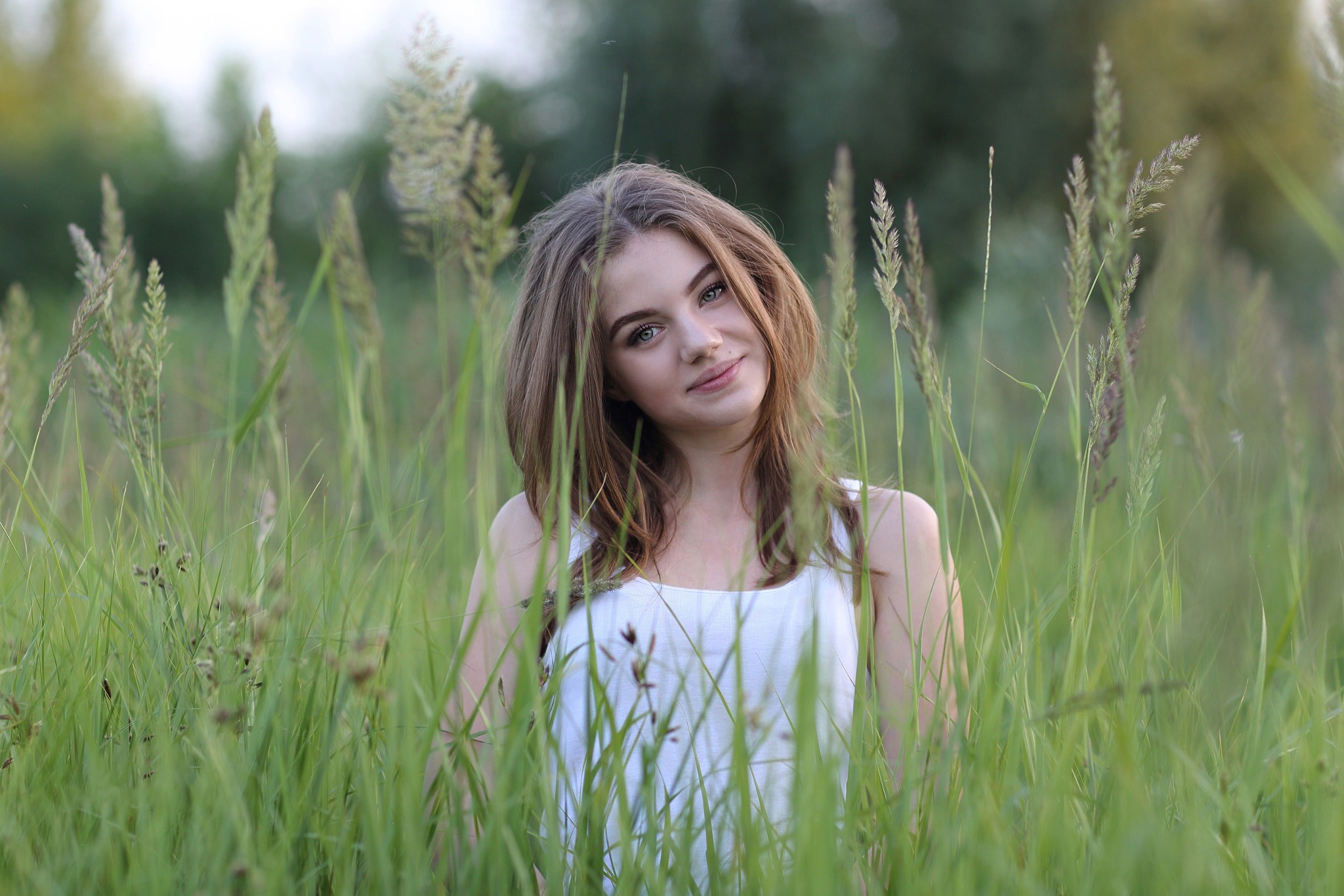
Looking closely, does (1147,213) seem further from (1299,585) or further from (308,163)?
(308,163)

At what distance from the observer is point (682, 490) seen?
1.84 m

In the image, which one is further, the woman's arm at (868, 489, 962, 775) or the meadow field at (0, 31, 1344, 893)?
the woman's arm at (868, 489, 962, 775)

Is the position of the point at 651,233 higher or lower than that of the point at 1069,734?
higher

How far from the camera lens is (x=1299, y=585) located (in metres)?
1.10

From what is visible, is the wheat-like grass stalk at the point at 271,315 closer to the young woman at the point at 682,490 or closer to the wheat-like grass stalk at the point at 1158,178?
the young woman at the point at 682,490

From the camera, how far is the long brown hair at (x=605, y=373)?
1720 millimetres

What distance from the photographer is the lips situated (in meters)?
1.64

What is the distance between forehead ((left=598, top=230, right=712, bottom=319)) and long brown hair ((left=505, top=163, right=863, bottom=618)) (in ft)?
0.06

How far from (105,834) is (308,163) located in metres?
16.4

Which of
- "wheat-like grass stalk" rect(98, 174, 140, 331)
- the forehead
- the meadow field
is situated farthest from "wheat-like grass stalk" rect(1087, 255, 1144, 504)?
"wheat-like grass stalk" rect(98, 174, 140, 331)

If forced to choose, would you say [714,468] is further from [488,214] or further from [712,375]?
[488,214]

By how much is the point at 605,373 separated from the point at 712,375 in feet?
0.78

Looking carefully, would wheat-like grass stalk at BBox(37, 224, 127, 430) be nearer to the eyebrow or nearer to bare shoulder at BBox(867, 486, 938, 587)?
the eyebrow

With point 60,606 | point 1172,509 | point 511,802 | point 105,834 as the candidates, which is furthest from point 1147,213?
point 60,606
